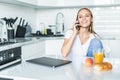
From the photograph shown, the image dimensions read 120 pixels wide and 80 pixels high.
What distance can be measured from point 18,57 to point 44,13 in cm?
186

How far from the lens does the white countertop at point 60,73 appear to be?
1.12 m

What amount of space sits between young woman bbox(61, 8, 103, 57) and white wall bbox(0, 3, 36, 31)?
113 centimetres

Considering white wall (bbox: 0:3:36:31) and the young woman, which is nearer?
the young woman

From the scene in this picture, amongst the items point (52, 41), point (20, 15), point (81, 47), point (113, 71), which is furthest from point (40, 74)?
point (20, 15)

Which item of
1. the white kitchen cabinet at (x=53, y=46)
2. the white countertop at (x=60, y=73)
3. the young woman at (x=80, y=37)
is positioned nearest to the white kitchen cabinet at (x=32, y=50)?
the white kitchen cabinet at (x=53, y=46)

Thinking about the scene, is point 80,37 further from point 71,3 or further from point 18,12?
point 18,12

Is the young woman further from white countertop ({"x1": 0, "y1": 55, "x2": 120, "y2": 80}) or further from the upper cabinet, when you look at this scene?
the upper cabinet

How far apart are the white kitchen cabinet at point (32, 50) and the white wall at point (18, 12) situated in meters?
0.60

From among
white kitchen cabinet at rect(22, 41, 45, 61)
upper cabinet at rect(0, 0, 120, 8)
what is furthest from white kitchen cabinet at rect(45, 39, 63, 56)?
upper cabinet at rect(0, 0, 120, 8)

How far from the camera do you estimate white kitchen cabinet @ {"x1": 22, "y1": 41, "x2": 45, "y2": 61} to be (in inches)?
104

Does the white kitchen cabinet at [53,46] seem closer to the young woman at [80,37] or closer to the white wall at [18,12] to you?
the white wall at [18,12]

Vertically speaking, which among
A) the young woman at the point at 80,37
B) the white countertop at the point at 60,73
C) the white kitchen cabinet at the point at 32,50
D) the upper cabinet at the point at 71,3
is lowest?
the white kitchen cabinet at the point at 32,50

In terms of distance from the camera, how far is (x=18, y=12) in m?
3.46

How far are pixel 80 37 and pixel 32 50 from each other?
2.61 feet
